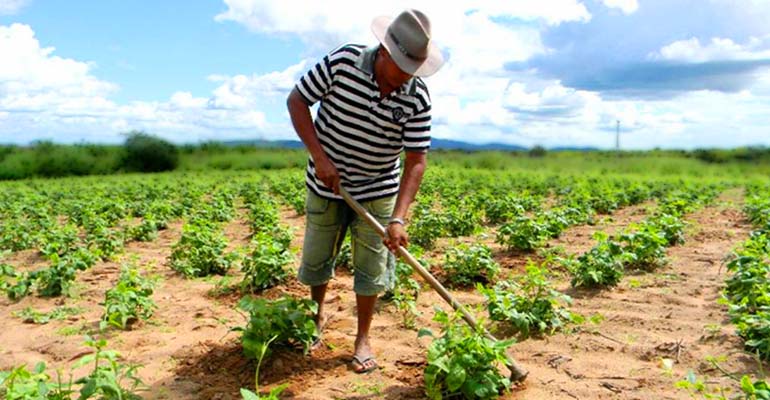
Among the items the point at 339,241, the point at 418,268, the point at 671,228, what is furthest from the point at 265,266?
the point at 671,228

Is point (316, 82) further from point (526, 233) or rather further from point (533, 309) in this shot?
point (526, 233)

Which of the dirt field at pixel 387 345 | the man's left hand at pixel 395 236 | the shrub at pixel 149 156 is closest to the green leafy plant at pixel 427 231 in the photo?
the dirt field at pixel 387 345

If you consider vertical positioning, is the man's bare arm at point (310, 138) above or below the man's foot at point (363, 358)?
above

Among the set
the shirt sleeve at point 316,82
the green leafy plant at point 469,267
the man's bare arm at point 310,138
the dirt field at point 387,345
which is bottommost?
the dirt field at point 387,345

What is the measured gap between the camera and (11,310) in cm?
476

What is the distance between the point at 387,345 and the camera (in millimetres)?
3873

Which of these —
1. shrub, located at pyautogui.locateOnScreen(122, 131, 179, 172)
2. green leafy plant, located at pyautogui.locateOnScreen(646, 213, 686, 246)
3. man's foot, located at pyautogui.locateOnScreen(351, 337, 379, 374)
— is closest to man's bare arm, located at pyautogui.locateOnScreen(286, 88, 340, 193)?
man's foot, located at pyautogui.locateOnScreen(351, 337, 379, 374)

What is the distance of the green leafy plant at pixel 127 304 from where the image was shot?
408 centimetres

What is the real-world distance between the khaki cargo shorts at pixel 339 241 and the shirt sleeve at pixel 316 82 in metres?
0.59

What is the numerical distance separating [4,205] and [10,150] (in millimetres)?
21433

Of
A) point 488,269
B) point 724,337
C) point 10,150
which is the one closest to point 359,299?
point 488,269

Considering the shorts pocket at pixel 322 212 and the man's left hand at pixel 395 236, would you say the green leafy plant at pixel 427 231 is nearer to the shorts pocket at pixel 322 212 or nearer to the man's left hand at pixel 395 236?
the shorts pocket at pixel 322 212

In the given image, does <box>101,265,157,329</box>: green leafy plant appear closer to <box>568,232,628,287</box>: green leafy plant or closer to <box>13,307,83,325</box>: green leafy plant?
<box>13,307,83,325</box>: green leafy plant

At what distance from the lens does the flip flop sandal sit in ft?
11.3
